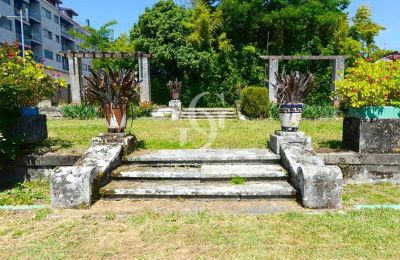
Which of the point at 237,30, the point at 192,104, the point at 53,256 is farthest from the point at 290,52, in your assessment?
the point at 53,256

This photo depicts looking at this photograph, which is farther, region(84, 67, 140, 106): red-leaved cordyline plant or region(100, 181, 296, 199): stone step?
region(84, 67, 140, 106): red-leaved cordyline plant

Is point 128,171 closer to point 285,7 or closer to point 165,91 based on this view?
point 165,91

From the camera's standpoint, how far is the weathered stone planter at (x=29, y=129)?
561 centimetres

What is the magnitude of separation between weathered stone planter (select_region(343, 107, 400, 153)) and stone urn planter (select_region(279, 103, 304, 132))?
1.09m

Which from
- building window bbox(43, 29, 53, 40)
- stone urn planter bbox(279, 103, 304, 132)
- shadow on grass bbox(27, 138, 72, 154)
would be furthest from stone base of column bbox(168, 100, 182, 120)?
building window bbox(43, 29, 53, 40)

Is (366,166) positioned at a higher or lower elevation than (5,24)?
lower

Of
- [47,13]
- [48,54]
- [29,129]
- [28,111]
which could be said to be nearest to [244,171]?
[29,129]

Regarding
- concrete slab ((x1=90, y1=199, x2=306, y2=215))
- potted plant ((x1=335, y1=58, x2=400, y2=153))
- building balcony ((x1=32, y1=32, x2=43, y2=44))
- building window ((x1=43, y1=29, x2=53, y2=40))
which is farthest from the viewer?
building window ((x1=43, y1=29, x2=53, y2=40))

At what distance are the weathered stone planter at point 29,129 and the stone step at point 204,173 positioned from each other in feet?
6.58

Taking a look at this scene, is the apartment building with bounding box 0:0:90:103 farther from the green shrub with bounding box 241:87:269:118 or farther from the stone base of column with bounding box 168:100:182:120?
the green shrub with bounding box 241:87:269:118

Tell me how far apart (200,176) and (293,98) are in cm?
241

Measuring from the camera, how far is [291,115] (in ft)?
18.5

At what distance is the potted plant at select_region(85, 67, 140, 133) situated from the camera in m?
5.51

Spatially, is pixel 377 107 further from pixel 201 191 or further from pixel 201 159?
pixel 201 191
